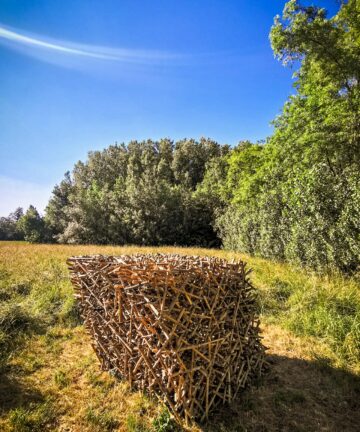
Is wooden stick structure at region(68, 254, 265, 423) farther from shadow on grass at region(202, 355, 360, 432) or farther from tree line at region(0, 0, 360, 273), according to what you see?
tree line at region(0, 0, 360, 273)

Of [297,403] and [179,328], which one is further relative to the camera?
[297,403]

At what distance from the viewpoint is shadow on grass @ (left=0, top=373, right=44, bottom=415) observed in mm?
3541

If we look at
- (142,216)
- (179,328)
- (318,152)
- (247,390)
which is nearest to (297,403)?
(247,390)

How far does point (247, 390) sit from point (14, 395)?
360 cm

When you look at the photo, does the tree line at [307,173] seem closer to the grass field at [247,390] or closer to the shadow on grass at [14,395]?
the grass field at [247,390]

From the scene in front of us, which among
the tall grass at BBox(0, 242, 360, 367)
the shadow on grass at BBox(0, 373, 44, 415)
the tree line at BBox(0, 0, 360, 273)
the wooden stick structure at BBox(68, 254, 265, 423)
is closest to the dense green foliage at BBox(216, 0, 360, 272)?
the tree line at BBox(0, 0, 360, 273)

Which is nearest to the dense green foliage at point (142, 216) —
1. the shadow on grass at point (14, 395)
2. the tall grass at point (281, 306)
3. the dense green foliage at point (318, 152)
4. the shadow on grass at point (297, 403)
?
the dense green foliage at point (318, 152)

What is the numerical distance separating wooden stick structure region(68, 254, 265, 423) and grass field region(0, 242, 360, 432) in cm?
30

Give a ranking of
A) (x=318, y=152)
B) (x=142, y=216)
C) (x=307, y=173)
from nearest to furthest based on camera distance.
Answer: (x=307, y=173)
(x=318, y=152)
(x=142, y=216)

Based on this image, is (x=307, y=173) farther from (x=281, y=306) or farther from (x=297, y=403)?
(x=297, y=403)

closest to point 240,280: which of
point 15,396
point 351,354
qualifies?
point 351,354

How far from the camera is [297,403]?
Answer: 370cm

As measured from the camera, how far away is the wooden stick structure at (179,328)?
122 inches

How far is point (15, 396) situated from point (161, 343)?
262 cm
